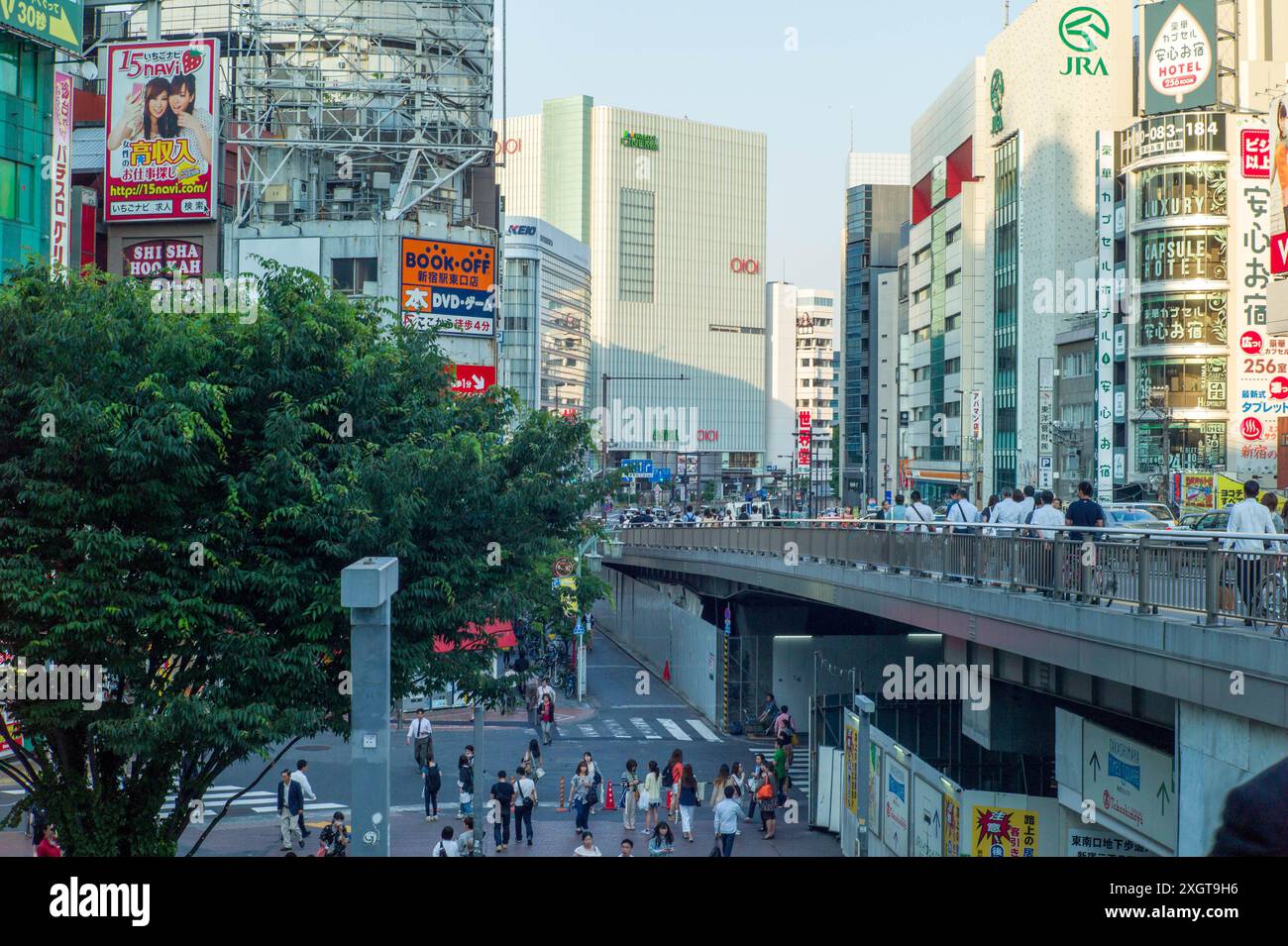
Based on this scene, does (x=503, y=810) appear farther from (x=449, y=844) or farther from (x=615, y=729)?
(x=615, y=729)

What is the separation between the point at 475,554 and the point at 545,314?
145 metres

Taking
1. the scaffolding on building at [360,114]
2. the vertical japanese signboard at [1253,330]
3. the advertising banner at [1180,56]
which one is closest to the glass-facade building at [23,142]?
the scaffolding on building at [360,114]

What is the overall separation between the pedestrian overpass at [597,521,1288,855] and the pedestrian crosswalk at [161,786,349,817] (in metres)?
10.9

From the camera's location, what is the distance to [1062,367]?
7925 centimetres

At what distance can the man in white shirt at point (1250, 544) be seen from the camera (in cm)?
1205

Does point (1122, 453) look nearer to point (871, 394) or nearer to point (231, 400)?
point (231, 400)

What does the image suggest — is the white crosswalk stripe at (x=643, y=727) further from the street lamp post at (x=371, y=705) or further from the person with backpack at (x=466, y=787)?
the street lamp post at (x=371, y=705)

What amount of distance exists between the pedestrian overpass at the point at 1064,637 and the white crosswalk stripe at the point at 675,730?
4058 mm

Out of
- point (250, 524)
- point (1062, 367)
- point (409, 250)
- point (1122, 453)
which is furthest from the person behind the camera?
point (1062, 367)

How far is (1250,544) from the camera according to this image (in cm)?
1343

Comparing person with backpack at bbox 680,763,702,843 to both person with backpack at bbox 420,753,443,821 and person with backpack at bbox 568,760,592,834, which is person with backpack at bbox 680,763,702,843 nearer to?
person with backpack at bbox 568,760,592,834

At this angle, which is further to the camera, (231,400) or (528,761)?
(528,761)
